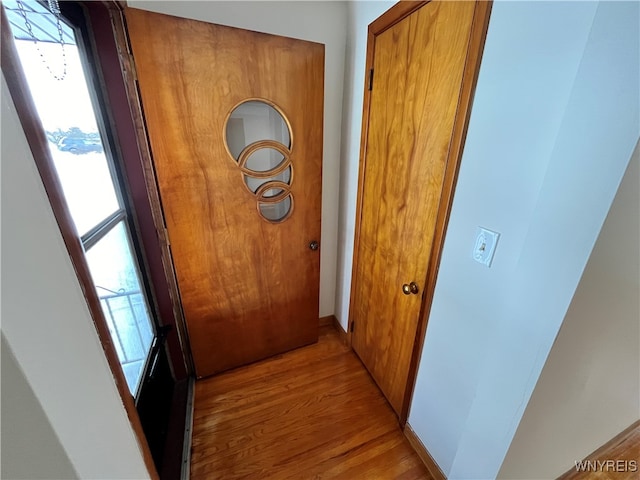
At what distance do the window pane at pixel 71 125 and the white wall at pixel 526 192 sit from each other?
121 centimetres

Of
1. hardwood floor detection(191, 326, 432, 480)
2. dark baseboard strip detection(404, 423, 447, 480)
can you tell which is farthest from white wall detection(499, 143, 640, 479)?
hardwood floor detection(191, 326, 432, 480)

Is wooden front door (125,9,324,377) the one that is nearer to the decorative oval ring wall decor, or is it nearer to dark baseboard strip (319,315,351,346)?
the decorative oval ring wall decor

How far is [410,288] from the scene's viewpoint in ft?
3.83

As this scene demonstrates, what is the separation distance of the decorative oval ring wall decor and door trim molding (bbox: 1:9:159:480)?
93 centimetres

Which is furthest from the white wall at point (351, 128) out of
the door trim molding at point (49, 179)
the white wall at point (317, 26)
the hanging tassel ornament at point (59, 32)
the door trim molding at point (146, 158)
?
the door trim molding at point (49, 179)

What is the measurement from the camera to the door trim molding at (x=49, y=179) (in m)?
0.35

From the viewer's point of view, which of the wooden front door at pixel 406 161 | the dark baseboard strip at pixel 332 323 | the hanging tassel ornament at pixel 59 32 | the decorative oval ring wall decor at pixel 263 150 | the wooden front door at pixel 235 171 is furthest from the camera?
the dark baseboard strip at pixel 332 323

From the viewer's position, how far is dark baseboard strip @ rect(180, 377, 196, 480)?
115 cm

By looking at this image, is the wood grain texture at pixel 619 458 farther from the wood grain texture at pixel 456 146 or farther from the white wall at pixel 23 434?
the white wall at pixel 23 434

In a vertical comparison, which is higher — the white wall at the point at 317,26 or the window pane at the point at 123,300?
the white wall at the point at 317,26

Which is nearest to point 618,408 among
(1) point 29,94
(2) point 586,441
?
(2) point 586,441

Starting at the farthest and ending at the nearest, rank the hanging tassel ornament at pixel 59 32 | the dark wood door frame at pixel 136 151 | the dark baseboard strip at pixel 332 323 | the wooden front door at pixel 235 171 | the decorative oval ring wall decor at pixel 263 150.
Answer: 1. the dark baseboard strip at pixel 332 323
2. the decorative oval ring wall decor at pixel 263 150
3. the wooden front door at pixel 235 171
4. the dark wood door frame at pixel 136 151
5. the hanging tassel ornament at pixel 59 32

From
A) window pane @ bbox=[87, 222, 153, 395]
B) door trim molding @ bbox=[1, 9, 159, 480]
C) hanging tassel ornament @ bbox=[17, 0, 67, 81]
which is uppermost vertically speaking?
hanging tassel ornament @ bbox=[17, 0, 67, 81]
